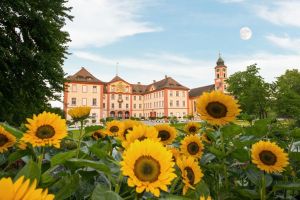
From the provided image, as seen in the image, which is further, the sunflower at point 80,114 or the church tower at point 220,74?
the church tower at point 220,74

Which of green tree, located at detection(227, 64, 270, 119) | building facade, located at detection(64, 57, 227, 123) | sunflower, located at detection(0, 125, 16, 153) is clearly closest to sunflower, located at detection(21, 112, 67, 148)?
sunflower, located at detection(0, 125, 16, 153)

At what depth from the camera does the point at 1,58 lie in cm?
1084

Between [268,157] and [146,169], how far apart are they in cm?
109

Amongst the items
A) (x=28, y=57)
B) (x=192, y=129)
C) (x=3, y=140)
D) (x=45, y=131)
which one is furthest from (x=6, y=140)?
(x=28, y=57)

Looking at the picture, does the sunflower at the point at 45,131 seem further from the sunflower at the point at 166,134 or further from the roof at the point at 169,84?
the roof at the point at 169,84

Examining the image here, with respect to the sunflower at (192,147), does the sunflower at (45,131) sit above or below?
above

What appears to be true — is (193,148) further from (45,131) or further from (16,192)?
(16,192)

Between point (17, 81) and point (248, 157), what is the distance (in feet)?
37.1

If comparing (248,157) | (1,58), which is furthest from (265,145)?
(1,58)

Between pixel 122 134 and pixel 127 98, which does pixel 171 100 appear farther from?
pixel 122 134

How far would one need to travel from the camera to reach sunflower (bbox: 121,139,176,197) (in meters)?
1.15

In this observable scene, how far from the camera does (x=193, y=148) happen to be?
7.68 feet

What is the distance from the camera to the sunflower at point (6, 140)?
179cm

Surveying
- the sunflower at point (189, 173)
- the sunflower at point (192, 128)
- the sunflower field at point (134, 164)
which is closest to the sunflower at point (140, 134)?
the sunflower field at point (134, 164)
